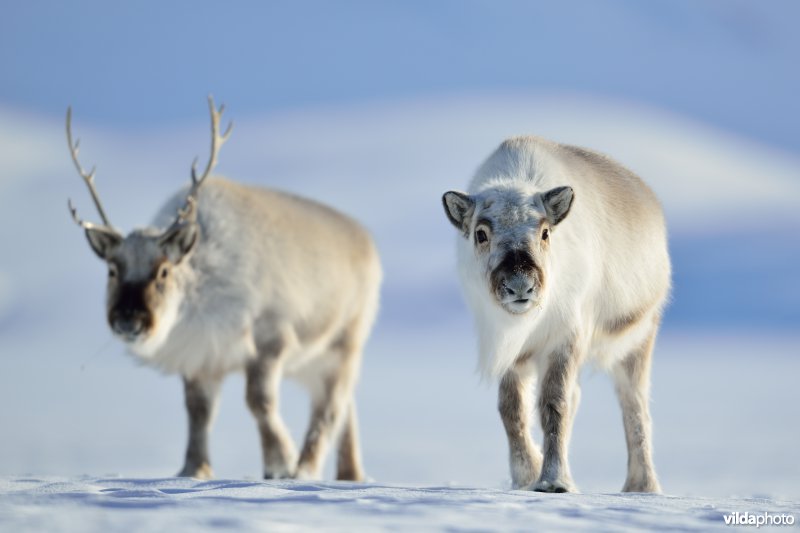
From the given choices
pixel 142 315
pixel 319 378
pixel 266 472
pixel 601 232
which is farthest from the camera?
pixel 319 378

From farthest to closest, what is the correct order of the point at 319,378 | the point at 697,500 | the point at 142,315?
the point at 319,378
the point at 142,315
the point at 697,500

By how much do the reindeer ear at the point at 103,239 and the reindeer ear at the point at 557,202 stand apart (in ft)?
15.6

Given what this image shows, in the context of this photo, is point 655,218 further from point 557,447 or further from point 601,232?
point 557,447

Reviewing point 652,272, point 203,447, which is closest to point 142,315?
point 203,447

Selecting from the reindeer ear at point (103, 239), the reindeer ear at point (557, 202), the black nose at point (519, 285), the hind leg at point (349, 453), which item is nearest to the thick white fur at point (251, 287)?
the reindeer ear at point (103, 239)

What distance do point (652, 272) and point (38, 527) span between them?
5446 mm

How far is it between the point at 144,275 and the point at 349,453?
364 centimetres

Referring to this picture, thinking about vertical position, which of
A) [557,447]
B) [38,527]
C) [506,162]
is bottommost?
[38,527]

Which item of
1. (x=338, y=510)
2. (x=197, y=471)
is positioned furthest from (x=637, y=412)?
(x=197, y=471)

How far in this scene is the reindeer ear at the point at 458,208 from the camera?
305 inches

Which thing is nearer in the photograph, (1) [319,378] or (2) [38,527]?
(2) [38,527]

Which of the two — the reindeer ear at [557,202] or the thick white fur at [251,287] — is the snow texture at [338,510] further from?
the thick white fur at [251,287]

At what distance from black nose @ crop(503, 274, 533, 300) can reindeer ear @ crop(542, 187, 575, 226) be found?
2.13 feet

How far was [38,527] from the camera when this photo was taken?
526 cm
